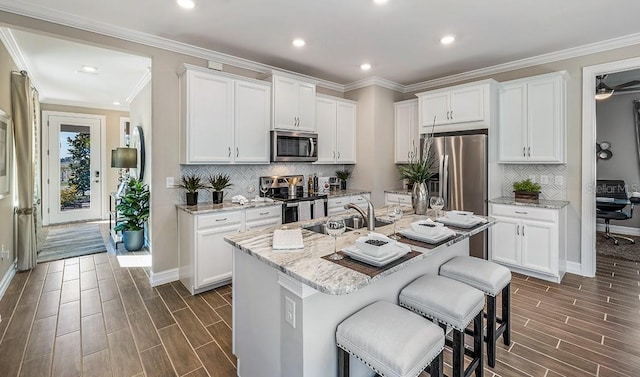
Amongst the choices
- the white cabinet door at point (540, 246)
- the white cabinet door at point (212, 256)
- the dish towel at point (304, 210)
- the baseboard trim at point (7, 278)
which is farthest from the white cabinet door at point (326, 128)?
the baseboard trim at point (7, 278)

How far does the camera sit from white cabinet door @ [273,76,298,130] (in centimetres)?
412

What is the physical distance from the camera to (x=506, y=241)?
3.89 meters

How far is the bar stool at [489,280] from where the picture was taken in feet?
6.89

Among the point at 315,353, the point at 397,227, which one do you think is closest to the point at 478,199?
the point at 397,227

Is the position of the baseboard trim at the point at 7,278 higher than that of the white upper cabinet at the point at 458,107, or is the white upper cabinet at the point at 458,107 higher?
the white upper cabinet at the point at 458,107

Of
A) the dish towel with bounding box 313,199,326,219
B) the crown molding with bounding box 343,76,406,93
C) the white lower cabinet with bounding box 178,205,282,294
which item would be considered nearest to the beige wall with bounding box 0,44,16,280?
the white lower cabinet with bounding box 178,205,282,294

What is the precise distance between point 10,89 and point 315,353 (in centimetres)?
470

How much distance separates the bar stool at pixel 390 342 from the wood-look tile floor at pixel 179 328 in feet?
0.88

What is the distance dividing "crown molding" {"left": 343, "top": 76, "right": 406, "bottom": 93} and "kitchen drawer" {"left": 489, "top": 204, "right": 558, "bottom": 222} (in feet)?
8.26

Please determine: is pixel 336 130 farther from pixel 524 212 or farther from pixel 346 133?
pixel 524 212

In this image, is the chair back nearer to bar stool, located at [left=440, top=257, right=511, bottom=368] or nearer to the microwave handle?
bar stool, located at [left=440, top=257, right=511, bottom=368]

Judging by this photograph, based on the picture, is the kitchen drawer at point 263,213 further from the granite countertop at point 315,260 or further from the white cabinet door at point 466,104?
the white cabinet door at point 466,104

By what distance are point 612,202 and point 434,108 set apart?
3.61 metres

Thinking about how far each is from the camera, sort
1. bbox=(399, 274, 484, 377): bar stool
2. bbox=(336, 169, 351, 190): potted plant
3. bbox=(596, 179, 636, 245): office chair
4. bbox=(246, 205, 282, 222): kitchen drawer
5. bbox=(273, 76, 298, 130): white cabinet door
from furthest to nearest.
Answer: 1. bbox=(336, 169, 351, 190): potted plant
2. bbox=(596, 179, 636, 245): office chair
3. bbox=(273, 76, 298, 130): white cabinet door
4. bbox=(246, 205, 282, 222): kitchen drawer
5. bbox=(399, 274, 484, 377): bar stool
